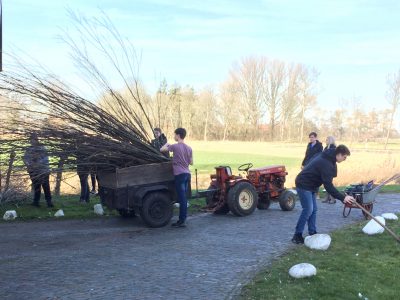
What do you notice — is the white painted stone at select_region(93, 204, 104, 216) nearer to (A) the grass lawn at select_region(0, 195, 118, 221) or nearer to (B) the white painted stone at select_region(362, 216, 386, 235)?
(A) the grass lawn at select_region(0, 195, 118, 221)

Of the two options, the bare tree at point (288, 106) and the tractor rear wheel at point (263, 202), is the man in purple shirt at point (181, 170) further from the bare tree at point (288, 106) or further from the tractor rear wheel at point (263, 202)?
the bare tree at point (288, 106)

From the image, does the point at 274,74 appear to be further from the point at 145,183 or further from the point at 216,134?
the point at 145,183

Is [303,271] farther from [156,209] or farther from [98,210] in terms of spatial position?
[98,210]

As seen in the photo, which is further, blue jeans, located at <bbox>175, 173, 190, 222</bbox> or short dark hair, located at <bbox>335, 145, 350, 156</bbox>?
blue jeans, located at <bbox>175, 173, 190, 222</bbox>

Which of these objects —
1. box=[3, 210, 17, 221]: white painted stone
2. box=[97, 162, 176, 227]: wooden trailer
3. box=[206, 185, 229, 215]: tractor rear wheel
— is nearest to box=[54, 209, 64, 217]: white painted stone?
box=[3, 210, 17, 221]: white painted stone

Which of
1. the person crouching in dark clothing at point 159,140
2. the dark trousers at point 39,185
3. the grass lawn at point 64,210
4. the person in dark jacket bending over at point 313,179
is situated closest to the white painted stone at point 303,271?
the person in dark jacket bending over at point 313,179

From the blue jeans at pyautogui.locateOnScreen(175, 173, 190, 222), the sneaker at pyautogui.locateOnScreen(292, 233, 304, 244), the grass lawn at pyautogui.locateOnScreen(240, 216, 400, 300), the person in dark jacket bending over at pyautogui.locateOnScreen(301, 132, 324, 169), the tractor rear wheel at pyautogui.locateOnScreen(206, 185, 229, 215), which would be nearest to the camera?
the grass lawn at pyautogui.locateOnScreen(240, 216, 400, 300)

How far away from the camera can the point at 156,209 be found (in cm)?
924

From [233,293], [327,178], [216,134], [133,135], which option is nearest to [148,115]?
[133,135]

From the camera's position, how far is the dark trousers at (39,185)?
8814 mm

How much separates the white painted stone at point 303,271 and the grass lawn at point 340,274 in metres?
0.06

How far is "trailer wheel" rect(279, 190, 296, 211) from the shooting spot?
11266 millimetres

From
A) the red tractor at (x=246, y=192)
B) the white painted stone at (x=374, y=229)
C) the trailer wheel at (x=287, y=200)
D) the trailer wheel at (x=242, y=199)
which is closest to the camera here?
the white painted stone at (x=374, y=229)

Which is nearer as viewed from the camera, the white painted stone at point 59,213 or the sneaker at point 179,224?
the sneaker at point 179,224
